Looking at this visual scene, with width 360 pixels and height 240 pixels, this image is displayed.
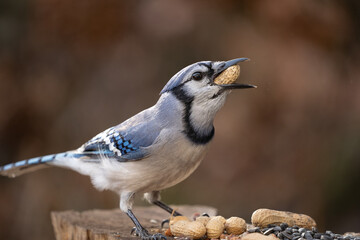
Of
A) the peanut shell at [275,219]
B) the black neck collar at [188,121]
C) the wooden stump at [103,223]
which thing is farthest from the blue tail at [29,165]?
the peanut shell at [275,219]

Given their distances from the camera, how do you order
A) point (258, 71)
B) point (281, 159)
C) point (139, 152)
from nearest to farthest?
point (139, 152)
point (258, 71)
point (281, 159)

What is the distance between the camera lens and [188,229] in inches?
101

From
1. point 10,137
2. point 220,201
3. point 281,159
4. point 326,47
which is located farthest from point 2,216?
point 326,47

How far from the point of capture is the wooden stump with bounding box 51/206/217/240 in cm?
289

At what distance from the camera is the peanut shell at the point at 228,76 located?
2.60 m

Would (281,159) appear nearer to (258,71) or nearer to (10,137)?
(258,71)

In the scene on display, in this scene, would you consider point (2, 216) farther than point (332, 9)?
Yes

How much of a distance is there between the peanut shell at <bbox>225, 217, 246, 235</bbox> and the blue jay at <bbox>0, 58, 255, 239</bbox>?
1.07ft

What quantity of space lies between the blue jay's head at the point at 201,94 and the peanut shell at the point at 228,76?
14 mm

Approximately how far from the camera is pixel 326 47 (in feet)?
15.4

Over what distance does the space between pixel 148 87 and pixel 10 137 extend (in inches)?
55.1

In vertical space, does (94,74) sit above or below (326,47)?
above

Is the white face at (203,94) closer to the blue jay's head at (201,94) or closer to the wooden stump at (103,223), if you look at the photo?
the blue jay's head at (201,94)

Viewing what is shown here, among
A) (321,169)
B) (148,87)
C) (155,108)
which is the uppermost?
(148,87)
